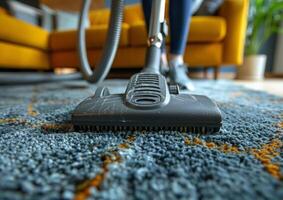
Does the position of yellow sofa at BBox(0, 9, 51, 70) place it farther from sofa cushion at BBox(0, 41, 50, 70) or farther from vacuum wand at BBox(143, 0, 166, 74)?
vacuum wand at BBox(143, 0, 166, 74)

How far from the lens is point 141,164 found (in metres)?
0.24

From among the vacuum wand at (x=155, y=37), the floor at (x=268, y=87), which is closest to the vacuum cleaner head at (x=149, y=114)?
the vacuum wand at (x=155, y=37)

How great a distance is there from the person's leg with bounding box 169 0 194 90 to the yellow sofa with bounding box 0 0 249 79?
2.27 feet

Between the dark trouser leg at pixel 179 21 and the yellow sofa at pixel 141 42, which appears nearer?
the dark trouser leg at pixel 179 21

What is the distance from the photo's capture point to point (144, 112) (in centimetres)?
34

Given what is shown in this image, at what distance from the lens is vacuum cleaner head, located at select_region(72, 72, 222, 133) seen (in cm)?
34

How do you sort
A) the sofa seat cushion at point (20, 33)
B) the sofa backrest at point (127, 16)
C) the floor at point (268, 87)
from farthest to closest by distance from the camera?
the sofa backrest at point (127, 16) < the sofa seat cushion at point (20, 33) < the floor at point (268, 87)

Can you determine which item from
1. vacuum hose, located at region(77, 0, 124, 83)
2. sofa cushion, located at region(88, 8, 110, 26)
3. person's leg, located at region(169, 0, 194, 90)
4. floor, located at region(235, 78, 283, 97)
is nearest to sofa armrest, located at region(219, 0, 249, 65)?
floor, located at region(235, 78, 283, 97)

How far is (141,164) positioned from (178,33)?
27.3 inches

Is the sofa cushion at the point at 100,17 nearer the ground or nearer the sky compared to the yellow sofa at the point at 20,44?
nearer the sky

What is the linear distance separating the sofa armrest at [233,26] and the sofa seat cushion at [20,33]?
1.37 m

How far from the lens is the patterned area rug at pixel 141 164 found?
0.19 meters

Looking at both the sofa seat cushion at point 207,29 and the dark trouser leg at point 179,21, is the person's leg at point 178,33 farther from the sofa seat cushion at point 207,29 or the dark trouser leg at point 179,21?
the sofa seat cushion at point 207,29

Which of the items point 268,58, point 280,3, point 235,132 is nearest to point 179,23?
point 235,132
